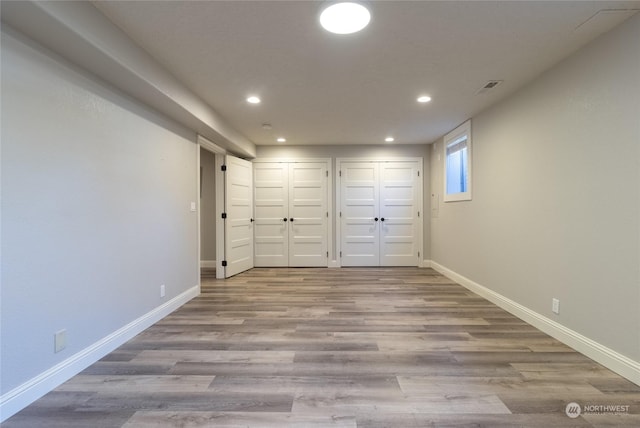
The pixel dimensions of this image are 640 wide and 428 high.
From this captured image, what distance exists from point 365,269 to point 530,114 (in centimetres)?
351

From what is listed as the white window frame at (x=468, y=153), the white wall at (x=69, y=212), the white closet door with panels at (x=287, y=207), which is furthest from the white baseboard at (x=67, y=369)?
the white window frame at (x=468, y=153)

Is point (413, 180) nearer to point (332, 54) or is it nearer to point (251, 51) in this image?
point (332, 54)

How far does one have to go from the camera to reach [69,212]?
73.7 inches

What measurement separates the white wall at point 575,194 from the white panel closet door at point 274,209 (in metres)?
3.44

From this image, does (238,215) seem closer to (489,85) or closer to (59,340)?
(59,340)

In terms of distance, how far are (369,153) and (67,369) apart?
5.03 meters

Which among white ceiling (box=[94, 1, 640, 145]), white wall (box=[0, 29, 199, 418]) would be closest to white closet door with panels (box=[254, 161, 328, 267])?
white ceiling (box=[94, 1, 640, 145])

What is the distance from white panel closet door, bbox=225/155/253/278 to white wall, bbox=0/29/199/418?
5.79 feet

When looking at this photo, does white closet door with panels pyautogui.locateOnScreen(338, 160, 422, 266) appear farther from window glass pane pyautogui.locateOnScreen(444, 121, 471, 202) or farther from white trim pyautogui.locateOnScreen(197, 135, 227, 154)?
white trim pyautogui.locateOnScreen(197, 135, 227, 154)

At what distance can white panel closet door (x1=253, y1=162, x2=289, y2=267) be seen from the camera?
5.59 meters

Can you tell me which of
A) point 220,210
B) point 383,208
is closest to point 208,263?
point 220,210

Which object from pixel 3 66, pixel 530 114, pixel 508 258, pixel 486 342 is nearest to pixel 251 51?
pixel 3 66

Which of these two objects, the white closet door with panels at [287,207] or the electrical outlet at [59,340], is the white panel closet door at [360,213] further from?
the electrical outlet at [59,340]

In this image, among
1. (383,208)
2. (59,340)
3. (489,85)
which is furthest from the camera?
(383,208)
